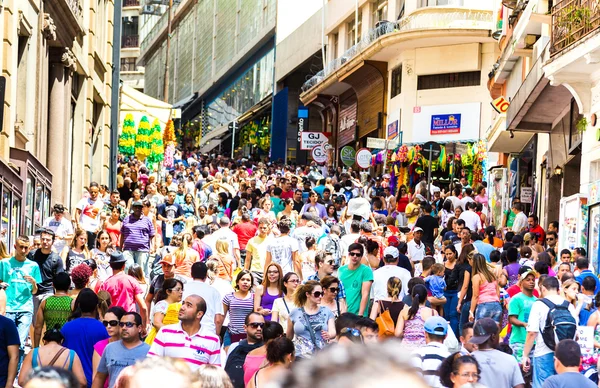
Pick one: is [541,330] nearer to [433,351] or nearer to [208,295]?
[433,351]

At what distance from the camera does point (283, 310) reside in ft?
34.9

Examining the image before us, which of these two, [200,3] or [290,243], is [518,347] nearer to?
[290,243]

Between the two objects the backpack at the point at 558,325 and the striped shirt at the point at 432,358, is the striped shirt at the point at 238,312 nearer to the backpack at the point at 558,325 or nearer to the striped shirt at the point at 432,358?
the backpack at the point at 558,325

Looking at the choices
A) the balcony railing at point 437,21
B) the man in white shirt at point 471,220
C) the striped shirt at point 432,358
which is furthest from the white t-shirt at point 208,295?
the balcony railing at point 437,21

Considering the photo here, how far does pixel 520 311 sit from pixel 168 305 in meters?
3.56

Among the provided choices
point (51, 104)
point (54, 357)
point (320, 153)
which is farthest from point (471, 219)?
point (320, 153)

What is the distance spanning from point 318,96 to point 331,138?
258 cm

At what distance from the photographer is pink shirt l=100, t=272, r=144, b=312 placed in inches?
444

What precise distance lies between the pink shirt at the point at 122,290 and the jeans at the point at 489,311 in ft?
12.0

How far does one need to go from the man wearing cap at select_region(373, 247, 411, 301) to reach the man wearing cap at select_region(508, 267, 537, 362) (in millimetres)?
1564

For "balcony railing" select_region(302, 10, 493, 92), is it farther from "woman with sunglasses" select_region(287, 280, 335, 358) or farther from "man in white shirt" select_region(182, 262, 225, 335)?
"woman with sunglasses" select_region(287, 280, 335, 358)

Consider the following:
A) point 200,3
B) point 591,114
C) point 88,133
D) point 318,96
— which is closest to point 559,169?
point 591,114

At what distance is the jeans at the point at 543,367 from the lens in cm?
1002

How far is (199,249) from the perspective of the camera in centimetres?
1575
